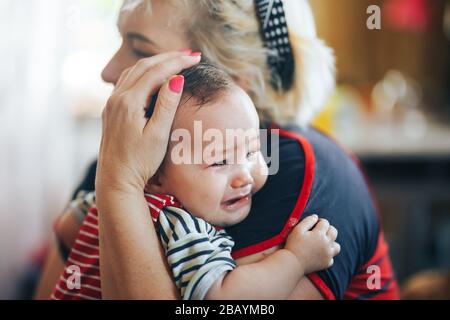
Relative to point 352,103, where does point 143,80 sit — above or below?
above

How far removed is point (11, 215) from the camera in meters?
1.81

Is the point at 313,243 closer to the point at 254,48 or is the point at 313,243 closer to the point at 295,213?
the point at 295,213

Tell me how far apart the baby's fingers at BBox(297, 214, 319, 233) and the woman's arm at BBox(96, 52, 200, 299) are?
0.51 feet

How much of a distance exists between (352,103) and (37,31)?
1.20 metres

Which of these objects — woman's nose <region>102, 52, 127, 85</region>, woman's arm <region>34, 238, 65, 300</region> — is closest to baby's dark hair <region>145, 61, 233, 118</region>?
woman's nose <region>102, 52, 127, 85</region>

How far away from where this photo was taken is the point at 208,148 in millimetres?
585

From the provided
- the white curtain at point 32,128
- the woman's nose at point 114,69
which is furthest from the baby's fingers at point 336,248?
the white curtain at point 32,128

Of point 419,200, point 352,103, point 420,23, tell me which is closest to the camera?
point 419,200

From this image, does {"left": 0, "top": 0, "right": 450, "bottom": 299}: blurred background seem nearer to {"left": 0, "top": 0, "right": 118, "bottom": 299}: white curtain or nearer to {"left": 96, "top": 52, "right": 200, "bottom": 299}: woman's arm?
{"left": 0, "top": 0, "right": 118, "bottom": 299}: white curtain

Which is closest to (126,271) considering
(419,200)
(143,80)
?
(143,80)

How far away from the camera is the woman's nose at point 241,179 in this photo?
23.7 inches

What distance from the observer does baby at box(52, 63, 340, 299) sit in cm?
57

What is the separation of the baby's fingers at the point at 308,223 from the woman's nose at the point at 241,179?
0.26ft
